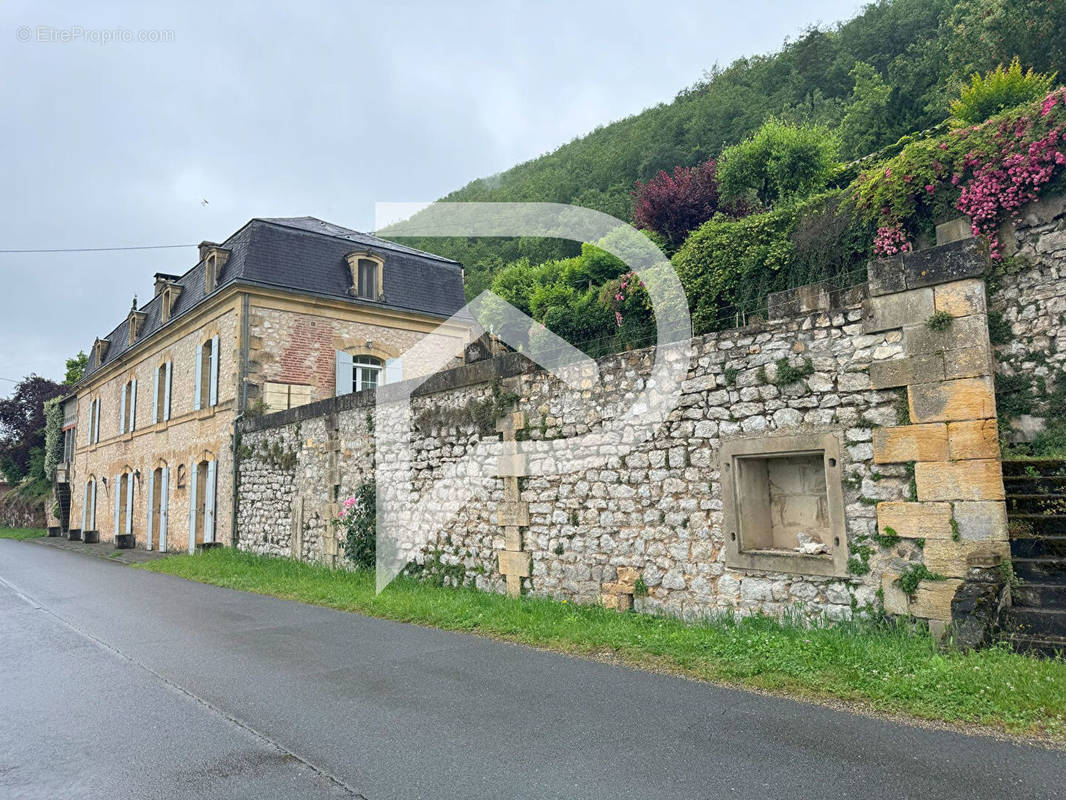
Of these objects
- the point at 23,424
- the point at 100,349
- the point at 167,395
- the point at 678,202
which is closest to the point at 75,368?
the point at 23,424

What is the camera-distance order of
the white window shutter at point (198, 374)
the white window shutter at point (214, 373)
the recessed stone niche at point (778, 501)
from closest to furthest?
the recessed stone niche at point (778, 501), the white window shutter at point (214, 373), the white window shutter at point (198, 374)

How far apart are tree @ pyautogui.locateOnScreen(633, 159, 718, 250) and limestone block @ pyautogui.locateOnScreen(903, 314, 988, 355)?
487 inches

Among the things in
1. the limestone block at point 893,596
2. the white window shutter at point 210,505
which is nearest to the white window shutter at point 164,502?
the white window shutter at point 210,505

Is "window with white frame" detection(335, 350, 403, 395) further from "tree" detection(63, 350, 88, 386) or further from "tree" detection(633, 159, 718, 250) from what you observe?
"tree" detection(63, 350, 88, 386)

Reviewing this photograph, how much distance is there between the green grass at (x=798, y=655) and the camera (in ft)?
12.8

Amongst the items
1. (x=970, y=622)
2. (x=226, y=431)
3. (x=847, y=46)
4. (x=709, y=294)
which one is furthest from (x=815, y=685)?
(x=847, y=46)

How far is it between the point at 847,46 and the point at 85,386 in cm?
3768

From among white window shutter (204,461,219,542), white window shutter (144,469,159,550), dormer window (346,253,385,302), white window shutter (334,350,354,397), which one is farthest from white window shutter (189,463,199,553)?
dormer window (346,253,385,302)

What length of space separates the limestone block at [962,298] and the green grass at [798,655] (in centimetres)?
239

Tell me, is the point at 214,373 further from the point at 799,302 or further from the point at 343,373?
the point at 799,302

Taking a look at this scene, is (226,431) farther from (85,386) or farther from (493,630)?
(85,386)

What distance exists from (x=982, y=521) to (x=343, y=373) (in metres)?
15.8

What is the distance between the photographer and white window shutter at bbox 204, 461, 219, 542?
16219mm

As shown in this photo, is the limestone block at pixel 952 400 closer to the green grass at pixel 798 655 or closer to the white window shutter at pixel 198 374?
the green grass at pixel 798 655
